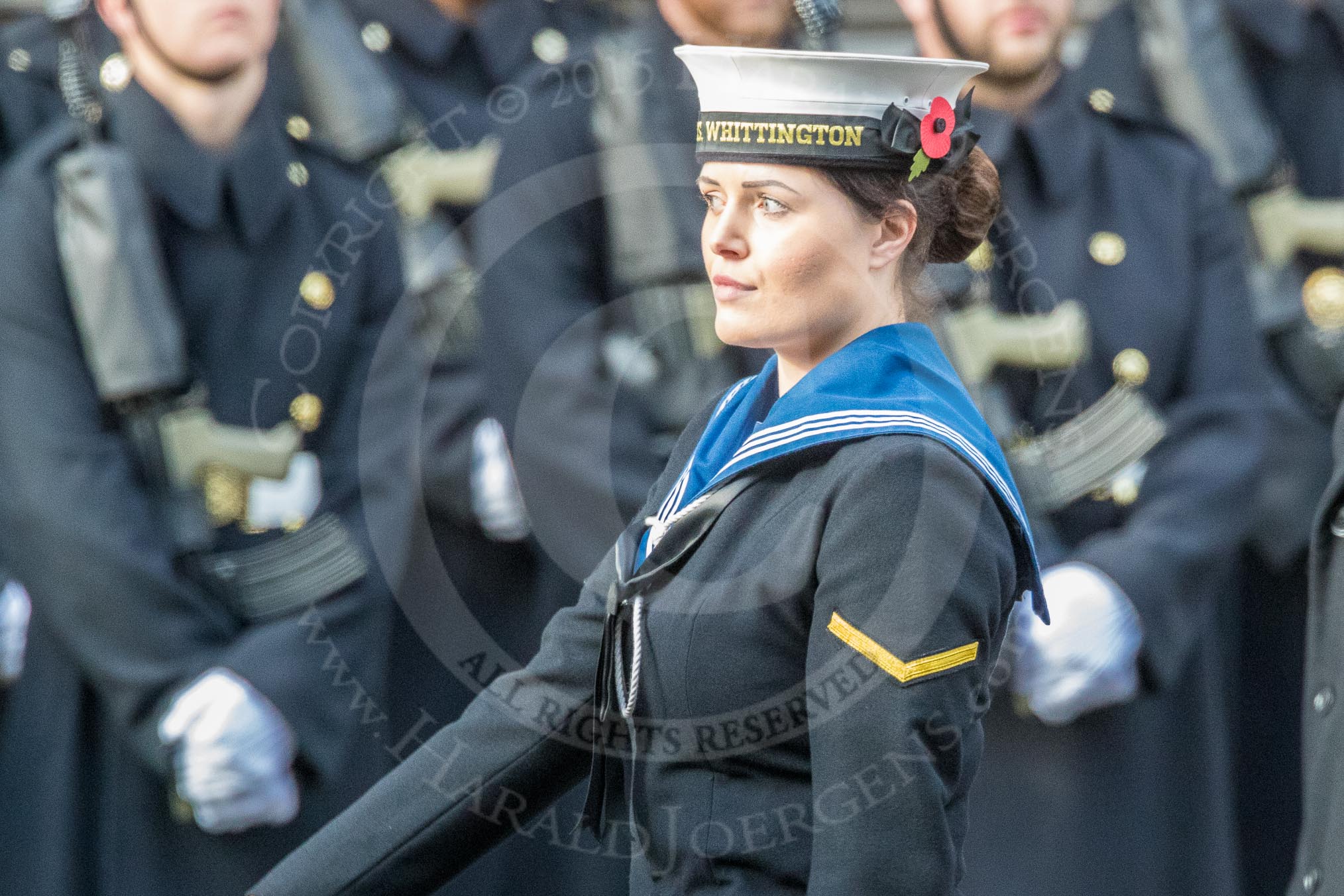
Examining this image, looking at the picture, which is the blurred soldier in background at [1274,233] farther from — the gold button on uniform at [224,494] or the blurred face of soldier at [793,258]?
the blurred face of soldier at [793,258]

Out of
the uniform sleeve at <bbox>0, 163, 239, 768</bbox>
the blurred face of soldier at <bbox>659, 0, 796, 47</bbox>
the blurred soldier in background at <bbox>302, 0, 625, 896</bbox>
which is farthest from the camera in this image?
the blurred soldier in background at <bbox>302, 0, 625, 896</bbox>

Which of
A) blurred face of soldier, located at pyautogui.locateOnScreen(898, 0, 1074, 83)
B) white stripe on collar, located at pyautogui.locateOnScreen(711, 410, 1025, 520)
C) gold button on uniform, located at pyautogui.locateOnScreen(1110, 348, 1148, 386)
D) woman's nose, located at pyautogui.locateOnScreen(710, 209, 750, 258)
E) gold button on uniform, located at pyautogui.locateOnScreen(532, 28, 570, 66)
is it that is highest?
blurred face of soldier, located at pyautogui.locateOnScreen(898, 0, 1074, 83)

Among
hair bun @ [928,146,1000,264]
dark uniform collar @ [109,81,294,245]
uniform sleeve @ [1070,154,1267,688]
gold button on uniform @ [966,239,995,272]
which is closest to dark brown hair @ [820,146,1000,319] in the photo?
hair bun @ [928,146,1000,264]

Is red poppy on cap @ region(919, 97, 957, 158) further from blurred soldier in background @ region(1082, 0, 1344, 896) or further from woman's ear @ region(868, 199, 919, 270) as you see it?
blurred soldier in background @ region(1082, 0, 1344, 896)

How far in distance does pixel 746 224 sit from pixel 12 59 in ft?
6.58

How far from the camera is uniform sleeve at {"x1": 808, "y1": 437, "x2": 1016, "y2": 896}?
1.59 metres

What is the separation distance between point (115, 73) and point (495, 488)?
103cm

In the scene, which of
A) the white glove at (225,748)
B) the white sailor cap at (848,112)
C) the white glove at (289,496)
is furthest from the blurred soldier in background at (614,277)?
the white sailor cap at (848,112)

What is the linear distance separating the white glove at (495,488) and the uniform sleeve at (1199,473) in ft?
3.43

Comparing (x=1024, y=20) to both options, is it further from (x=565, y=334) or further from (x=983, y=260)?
(x=565, y=334)

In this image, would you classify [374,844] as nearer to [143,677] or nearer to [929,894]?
[929,894]

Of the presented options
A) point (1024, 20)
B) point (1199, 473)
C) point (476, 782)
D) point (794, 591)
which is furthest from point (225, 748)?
point (1024, 20)

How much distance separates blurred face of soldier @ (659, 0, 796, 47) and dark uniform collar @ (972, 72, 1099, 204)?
433 mm

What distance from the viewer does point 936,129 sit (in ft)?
5.97
